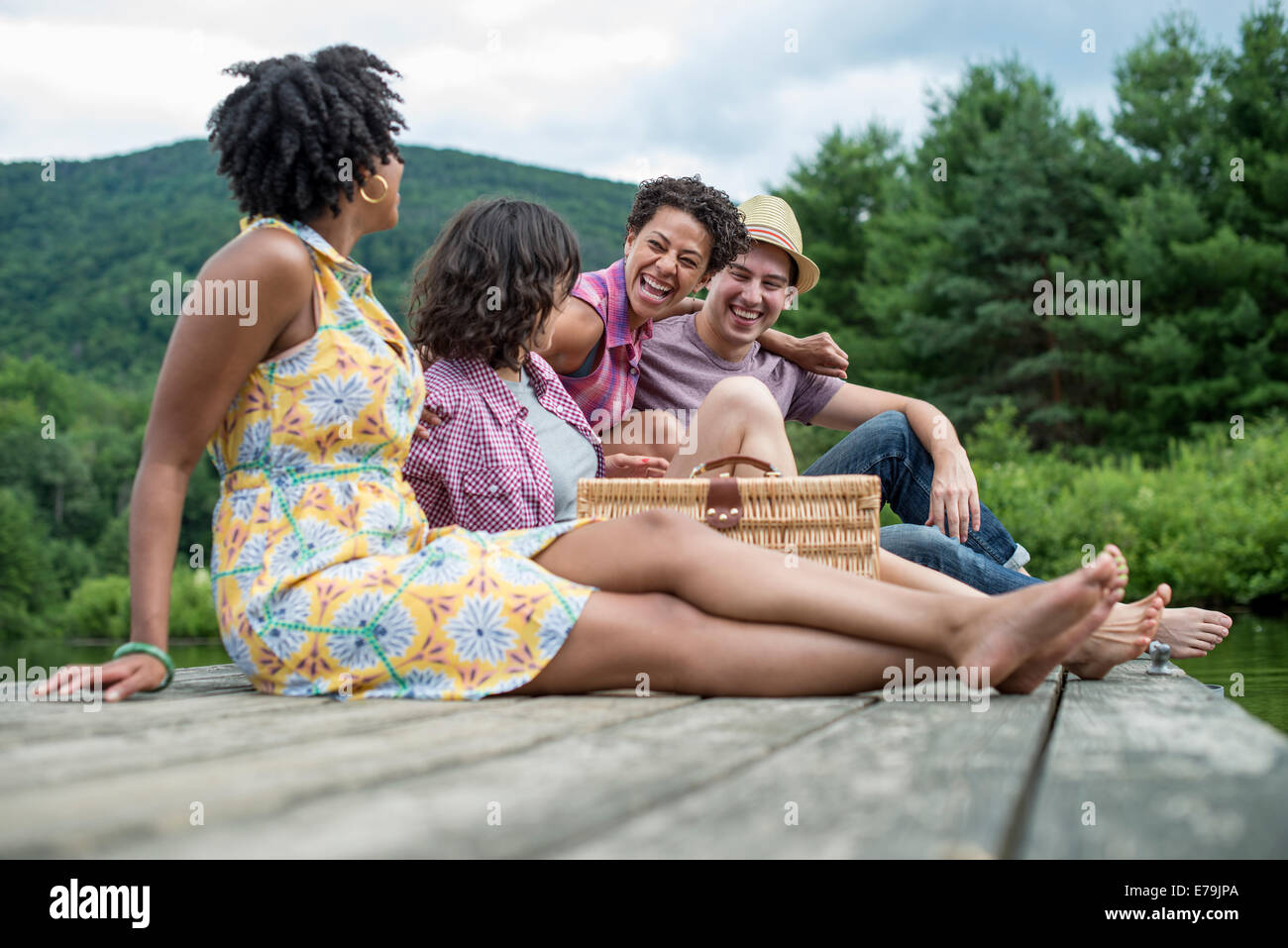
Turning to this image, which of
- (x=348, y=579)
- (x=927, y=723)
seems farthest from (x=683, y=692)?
(x=348, y=579)

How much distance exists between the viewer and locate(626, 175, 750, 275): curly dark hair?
10.4ft

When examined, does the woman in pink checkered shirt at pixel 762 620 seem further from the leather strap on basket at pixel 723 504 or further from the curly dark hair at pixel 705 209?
the curly dark hair at pixel 705 209

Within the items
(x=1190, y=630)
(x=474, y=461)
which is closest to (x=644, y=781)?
(x=474, y=461)

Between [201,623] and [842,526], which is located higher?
[842,526]

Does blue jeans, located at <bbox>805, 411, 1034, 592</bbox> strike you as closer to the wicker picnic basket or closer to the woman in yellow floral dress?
the wicker picnic basket

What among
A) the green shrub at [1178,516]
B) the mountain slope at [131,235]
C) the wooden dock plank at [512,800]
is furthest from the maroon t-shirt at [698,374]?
the mountain slope at [131,235]

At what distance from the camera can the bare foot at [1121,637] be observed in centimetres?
214

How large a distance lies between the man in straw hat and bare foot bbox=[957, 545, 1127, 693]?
→ 913 millimetres

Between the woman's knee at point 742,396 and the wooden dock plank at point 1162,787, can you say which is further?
the woman's knee at point 742,396

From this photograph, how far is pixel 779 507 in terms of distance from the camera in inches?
89.5

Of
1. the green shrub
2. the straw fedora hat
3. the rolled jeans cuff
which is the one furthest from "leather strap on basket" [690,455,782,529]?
the green shrub
